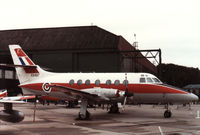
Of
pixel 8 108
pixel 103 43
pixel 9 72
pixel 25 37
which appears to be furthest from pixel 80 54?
pixel 8 108

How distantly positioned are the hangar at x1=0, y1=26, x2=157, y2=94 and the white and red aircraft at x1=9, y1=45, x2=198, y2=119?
20.9m

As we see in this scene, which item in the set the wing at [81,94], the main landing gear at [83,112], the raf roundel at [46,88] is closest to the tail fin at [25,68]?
the raf roundel at [46,88]

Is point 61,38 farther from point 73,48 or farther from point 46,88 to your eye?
point 46,88

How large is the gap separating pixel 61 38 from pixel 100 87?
30.3 metres

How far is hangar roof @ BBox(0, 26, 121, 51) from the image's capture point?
151 feet

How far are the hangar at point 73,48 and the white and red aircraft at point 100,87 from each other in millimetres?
20948

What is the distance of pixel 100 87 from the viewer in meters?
20.5

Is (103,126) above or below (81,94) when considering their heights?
below

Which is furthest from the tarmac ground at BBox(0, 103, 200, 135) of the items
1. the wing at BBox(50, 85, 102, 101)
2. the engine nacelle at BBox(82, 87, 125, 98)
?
the engine nacelle at BBox(82, 87, 125, 98)

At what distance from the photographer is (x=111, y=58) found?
44812 millimetres

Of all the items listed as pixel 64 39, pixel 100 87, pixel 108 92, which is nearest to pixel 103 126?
pixel 108 92

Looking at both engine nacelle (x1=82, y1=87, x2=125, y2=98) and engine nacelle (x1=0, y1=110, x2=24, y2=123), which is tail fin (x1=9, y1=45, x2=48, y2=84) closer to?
engine nacelle (x1=82, y1=87, x2=125, y2=98)

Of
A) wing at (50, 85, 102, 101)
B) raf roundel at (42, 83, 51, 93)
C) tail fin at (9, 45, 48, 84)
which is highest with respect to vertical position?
tail fin at (9, 45, 48, 84)

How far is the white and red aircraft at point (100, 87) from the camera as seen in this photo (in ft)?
59.7
